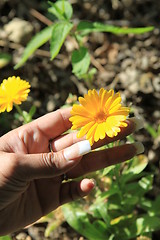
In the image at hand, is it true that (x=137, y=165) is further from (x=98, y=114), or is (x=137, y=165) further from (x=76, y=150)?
(x=76, y=150)

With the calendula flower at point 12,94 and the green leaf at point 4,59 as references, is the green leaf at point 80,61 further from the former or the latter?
the green leaf at point 4,59

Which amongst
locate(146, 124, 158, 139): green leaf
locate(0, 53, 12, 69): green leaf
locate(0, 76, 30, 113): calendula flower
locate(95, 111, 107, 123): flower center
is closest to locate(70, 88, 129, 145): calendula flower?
locate(95, 111, 107, 123): flower center

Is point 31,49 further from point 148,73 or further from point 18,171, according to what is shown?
point 148,73

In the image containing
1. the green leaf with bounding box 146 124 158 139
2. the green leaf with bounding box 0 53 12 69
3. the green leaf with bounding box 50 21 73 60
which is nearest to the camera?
the green leaf with bounding box 50 21 73 60

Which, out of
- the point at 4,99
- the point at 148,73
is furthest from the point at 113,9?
the point at 4,99

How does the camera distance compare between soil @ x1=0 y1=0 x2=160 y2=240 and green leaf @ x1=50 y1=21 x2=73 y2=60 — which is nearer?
green leaf @ x1=50 y1=21 x2=73 y2=60

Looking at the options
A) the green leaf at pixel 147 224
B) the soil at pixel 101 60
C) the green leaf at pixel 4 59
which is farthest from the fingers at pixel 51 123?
the green leaf at pixel 4 59

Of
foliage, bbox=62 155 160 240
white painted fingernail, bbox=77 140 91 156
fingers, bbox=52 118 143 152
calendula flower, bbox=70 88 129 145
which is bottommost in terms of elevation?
foliage, bbox=62 155 160 240

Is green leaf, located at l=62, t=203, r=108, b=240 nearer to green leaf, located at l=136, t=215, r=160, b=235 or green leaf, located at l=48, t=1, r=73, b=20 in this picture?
green leaf, located at l=136, t=215, r=160, b=235
